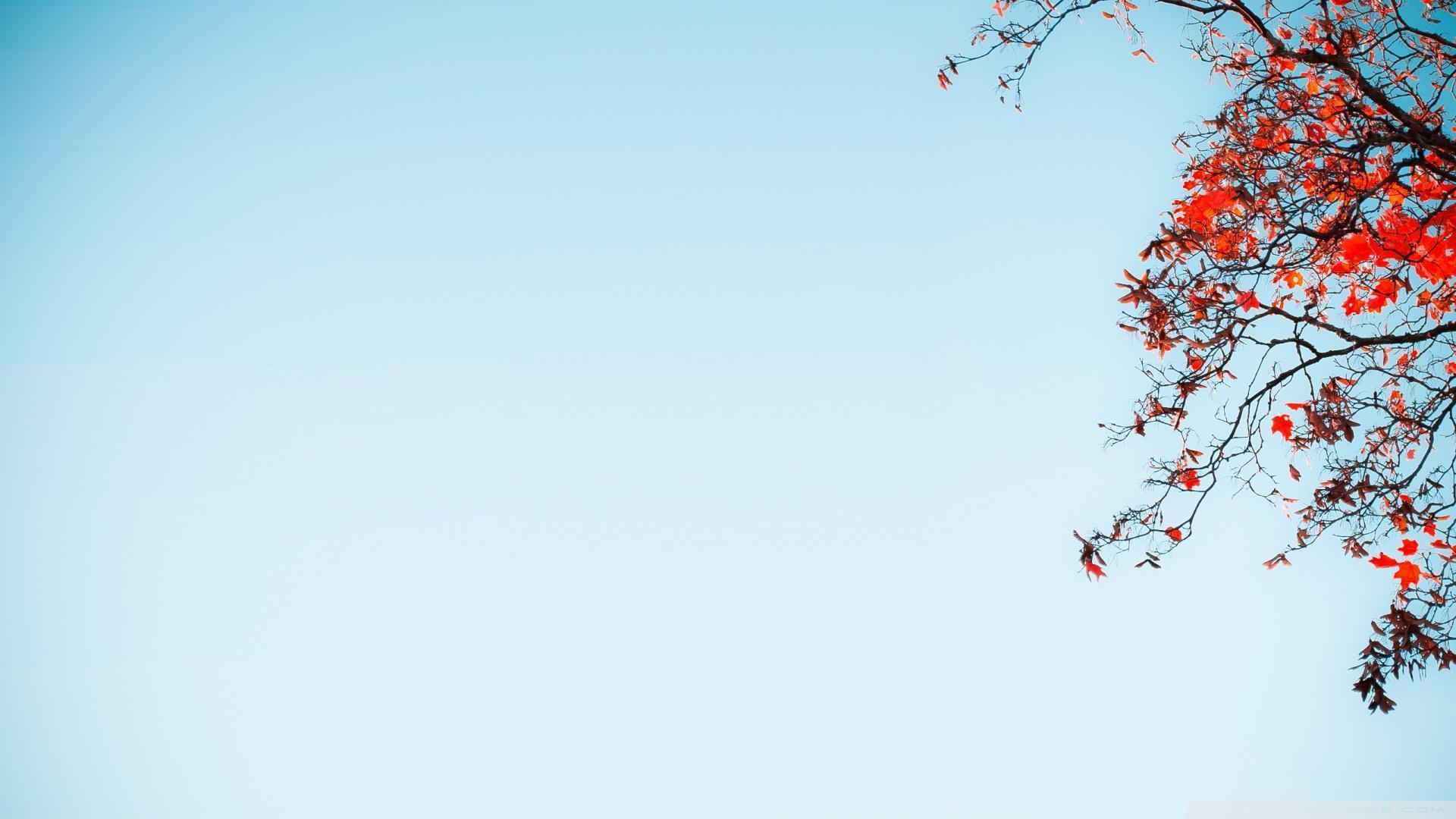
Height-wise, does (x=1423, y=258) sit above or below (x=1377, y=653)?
above

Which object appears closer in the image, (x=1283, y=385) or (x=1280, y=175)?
(x=1280, y=175)

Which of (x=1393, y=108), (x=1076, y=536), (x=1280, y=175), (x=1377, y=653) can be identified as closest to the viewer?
(x=1393, y=108)

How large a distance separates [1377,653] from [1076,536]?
1.55m

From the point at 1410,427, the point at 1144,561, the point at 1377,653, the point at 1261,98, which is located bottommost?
the point at 1377,653

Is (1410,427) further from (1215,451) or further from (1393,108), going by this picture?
(1393,108)

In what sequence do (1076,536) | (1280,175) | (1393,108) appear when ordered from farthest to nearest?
(1076,536) < (1280,175) < (1393,108)

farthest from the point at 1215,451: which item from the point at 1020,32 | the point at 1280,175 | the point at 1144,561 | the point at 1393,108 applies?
the point at 1020,32

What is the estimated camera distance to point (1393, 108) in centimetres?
367

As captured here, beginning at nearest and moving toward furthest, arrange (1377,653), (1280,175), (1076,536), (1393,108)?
(1393,108) → (1377,653) → (1280,175) → (1076,536)

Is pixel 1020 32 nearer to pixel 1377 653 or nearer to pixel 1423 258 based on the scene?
pixel 1423 258

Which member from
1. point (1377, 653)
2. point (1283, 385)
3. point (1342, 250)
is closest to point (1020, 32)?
point (1342, 250)

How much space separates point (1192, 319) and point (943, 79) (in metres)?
2.05

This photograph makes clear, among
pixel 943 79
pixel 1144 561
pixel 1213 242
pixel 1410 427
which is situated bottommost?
pixel 1144 561

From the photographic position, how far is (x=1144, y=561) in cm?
452
